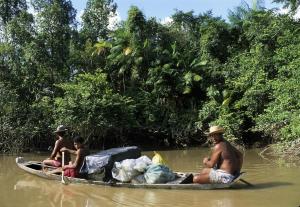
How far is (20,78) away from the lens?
20250mm

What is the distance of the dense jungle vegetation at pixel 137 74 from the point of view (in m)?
19.2

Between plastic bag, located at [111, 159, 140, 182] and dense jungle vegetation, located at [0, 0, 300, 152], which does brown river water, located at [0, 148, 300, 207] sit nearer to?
plastic bag, located at [111, 159, 140, 182]

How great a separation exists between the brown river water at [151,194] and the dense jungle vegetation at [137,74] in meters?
6.93

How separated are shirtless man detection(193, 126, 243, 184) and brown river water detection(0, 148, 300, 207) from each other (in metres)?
0.26

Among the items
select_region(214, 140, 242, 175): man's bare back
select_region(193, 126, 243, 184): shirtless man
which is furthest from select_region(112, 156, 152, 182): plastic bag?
select_region(214, 140, 242, 175): man's bare back

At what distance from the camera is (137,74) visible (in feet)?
71.0

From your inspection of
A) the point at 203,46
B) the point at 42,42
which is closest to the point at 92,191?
the point at 42,42

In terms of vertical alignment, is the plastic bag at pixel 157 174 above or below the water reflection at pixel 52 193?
above

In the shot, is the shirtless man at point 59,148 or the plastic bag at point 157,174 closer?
the plastic bag at point 157,174

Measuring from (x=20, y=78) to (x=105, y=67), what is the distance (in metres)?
3.84

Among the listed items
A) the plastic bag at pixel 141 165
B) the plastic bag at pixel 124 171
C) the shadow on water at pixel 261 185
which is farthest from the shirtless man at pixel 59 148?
the shadow on water at pixel 261 185

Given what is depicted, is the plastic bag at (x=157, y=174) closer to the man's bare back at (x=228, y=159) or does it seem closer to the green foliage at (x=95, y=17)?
the man's bare back at (x=228, y=159)

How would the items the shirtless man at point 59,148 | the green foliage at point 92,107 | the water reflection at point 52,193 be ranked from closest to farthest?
the water reflection at point 52,193 < the shirtless man at point 59,148 < the green foliage at point 92,107

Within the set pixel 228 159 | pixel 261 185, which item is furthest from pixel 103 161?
pixel 261 185
